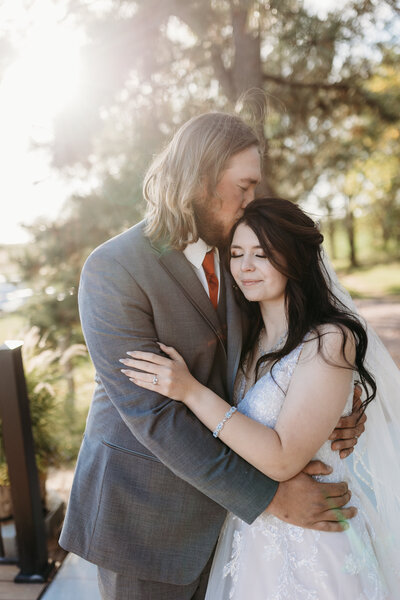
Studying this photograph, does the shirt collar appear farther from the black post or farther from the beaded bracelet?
the black post

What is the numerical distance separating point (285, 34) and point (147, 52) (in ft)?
4.89

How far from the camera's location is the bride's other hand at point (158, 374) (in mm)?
1503

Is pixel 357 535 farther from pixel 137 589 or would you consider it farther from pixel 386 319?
pixel 386 319

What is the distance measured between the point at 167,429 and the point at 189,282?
0.49 meters

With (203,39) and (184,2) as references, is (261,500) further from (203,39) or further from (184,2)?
(203,39)

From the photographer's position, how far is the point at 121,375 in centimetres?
155

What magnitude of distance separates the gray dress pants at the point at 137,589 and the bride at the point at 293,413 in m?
0.11

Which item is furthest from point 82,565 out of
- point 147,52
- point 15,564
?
point 147,52

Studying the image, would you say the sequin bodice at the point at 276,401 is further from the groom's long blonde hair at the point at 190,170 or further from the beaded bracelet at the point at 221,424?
the groom's long blonde hair at the point at 190,170

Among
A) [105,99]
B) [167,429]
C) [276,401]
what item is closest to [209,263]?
[276,401]

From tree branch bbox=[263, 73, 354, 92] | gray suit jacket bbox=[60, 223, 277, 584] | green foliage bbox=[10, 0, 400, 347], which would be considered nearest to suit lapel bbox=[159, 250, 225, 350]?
gray suit jacket bbox=[60, 223, 277, 584]

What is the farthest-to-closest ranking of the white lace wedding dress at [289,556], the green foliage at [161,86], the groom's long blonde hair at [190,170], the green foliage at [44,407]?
the green foliage at [161,86] → the green foliage at [44,407] → the groom's long blonde hair at [190,170] → the white lace wedding dress at [289,556]

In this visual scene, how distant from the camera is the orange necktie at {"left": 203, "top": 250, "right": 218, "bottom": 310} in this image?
1922mm

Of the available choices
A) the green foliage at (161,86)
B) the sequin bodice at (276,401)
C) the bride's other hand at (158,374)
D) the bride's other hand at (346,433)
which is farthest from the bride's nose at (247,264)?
the green foliage at (161,86)
